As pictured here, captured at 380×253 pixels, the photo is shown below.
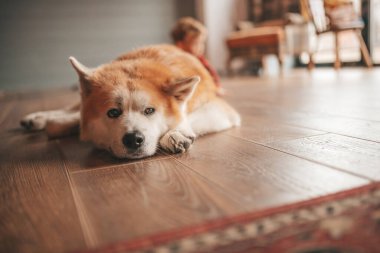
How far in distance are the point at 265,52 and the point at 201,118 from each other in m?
4.48

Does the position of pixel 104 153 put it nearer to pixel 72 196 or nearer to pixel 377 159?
pixel 72 196

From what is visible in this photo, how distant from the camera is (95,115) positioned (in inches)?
62.0

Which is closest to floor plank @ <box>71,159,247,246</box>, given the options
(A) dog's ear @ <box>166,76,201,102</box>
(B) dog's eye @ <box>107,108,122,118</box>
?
(B) dog's eye @ <box>107,108,122,118</box>

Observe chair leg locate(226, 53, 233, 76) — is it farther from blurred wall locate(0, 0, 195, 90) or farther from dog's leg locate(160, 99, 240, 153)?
dog's leg locate(160, 99, 240, 153)

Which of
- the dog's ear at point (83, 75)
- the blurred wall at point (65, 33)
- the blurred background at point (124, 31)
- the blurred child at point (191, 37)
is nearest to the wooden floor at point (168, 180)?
the dog's ear at point (83, 75)

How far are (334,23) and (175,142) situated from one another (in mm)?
4481

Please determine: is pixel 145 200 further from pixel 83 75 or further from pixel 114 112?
pixel 83 75

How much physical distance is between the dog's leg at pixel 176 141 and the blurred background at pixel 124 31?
15.3 feet

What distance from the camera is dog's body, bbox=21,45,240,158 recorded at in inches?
57.2

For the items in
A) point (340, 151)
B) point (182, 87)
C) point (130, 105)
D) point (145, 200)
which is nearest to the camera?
point (145, 200)

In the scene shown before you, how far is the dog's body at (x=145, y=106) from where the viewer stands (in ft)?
4.77

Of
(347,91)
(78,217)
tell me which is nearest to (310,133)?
(78,217)

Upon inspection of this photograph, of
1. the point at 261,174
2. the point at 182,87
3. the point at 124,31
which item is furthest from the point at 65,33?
the point at 261,174

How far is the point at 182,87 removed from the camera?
160cm
